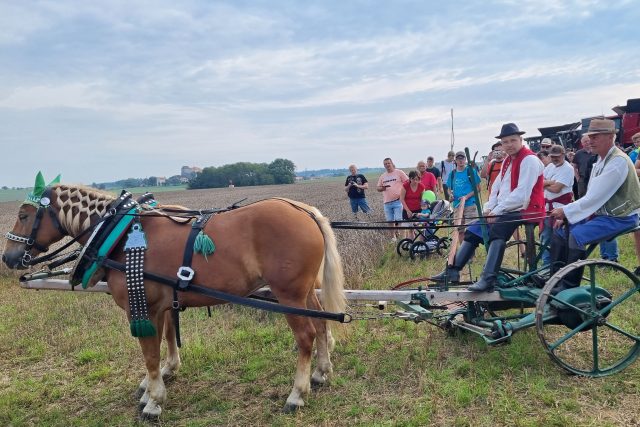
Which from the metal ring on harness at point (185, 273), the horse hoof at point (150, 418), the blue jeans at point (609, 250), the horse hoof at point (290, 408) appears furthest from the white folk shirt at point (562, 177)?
the horse hoof at point (150, 418)

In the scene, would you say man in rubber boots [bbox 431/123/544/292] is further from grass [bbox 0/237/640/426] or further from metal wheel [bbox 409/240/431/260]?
metal wheel [bbox 409/240/431/260]

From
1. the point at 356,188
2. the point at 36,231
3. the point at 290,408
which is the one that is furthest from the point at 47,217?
the point at 356,188

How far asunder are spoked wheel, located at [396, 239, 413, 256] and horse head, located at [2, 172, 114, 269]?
5.77 m

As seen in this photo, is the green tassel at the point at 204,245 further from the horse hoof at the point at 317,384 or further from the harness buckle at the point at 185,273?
the horse hoof at the point at 317,384

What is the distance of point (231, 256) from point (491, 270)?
7.44ft

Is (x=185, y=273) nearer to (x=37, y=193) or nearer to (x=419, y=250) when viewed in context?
(x=37, y=193)

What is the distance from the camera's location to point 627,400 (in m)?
3.25

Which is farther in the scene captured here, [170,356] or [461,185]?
[461,185]

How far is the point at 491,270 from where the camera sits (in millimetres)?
3961

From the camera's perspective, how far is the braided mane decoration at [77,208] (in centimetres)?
389

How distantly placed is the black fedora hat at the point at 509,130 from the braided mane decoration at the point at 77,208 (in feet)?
11.9

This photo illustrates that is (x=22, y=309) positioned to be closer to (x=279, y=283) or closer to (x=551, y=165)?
(x=279, y=283)

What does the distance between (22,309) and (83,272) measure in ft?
13.9

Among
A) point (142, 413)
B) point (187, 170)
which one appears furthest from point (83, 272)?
point (187, 170)
